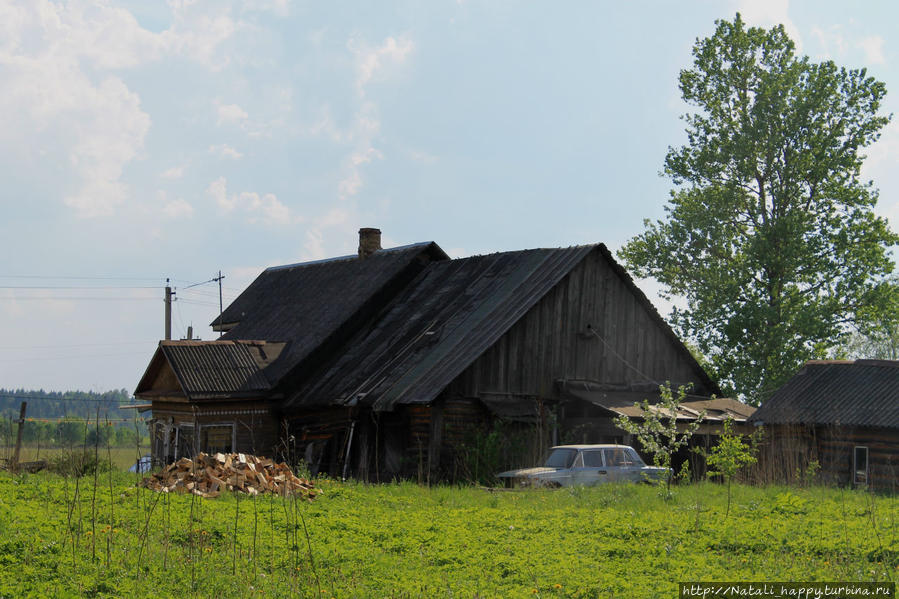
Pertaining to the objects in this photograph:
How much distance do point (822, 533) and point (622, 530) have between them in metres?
2.65

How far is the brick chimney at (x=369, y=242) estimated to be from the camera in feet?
116

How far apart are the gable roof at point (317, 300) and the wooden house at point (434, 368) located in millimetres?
100

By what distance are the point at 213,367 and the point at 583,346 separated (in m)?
11.4

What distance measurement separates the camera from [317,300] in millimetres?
33219

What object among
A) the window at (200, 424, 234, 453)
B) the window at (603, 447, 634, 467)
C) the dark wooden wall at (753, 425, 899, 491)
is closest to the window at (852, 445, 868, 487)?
the dark wooden wall at (753, 425, 899, 491)

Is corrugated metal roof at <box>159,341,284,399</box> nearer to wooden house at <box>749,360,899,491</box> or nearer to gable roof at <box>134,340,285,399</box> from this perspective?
gable roof at <box>134,340,285,399</box>

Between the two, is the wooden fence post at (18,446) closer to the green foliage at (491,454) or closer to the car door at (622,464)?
the green foliage at (491,454)

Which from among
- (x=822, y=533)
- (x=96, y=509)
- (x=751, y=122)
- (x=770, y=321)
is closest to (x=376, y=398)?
(x=96, y=509)

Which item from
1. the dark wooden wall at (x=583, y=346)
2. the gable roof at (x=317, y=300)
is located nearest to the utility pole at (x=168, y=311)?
the gable roof at (x=317, y=300)

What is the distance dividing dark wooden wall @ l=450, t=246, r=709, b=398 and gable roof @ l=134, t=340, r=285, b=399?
769 centimetres

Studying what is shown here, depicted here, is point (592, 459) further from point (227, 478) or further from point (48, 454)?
point (48, 454)

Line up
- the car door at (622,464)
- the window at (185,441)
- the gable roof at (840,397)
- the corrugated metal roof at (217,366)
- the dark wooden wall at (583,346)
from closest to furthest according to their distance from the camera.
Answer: the car door at (622,464) → the gable roof at (840,397) → the dark wooden wall at (583,346) → the corrugated metal roof at (217,366) → the window at (185,441)

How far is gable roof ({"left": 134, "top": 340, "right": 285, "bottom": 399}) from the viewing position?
26.5 m

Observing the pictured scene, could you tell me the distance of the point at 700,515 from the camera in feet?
44.8
